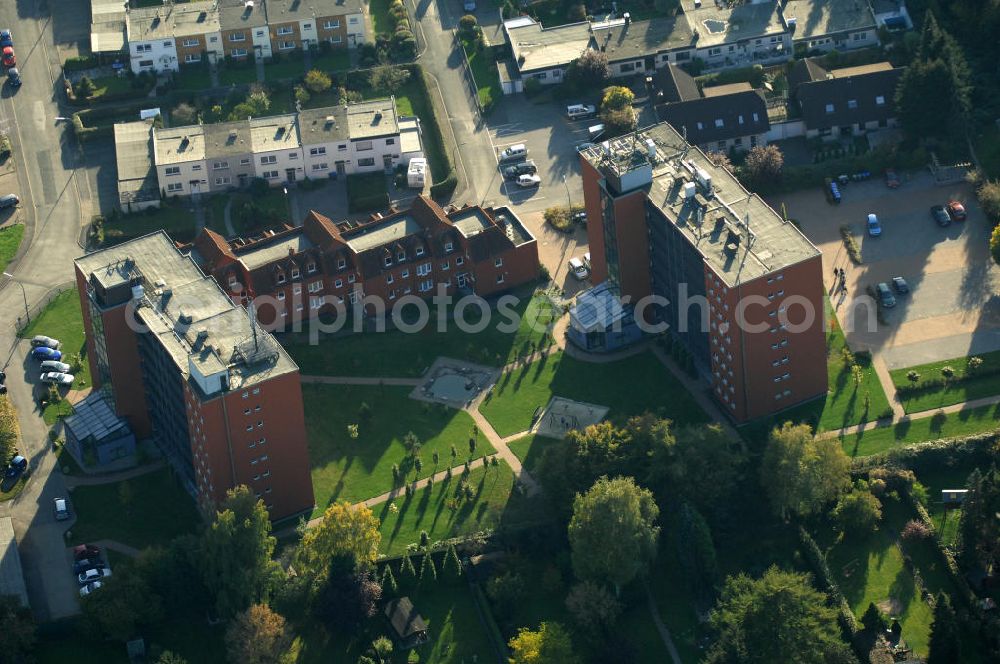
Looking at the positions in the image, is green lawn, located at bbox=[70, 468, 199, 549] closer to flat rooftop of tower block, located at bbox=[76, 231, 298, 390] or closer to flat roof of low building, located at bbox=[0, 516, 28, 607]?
flat roof of low building, located at bbox=[0, 516, 28, 607]

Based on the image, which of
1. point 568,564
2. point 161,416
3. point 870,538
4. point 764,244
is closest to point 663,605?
point 568,564

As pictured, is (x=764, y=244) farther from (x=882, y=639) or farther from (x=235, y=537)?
(x=235, y=537)

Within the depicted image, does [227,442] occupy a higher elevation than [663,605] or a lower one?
higher

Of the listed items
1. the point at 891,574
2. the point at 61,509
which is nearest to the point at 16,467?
the point at 61,509

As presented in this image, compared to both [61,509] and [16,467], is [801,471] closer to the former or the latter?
[61,509]

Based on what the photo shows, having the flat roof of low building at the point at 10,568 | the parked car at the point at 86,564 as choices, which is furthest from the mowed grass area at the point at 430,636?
the flat roof of low building at the point at 10,568
